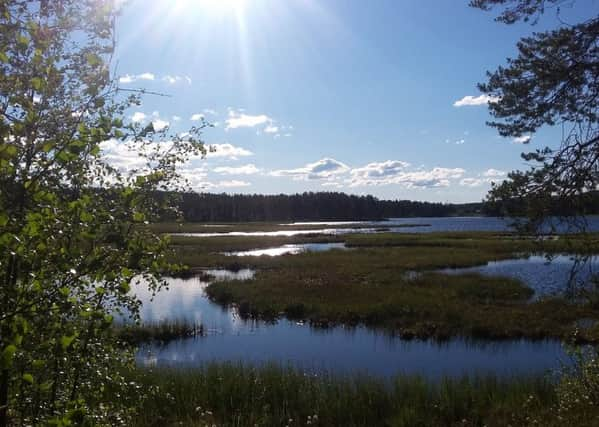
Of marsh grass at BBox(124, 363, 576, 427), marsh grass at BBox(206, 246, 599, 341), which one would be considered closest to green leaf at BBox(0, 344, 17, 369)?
marsh grass at BBox(124, 363, 576, 427)

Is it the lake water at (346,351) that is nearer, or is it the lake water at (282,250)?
the lake water at (346,351)

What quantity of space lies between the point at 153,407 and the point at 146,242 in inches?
333

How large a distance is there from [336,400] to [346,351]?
6.25m

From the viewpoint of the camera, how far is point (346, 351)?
17.3 m

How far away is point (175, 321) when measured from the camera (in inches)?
818

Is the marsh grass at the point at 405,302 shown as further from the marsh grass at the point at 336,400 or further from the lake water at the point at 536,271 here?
the marsh grass at the point at 336,400

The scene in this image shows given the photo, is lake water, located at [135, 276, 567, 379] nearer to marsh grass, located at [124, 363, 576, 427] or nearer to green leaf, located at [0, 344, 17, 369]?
marsh grass, located at [124, 363, 576, 427]

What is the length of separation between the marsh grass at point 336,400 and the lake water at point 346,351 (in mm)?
1969

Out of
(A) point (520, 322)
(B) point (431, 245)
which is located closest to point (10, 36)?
(A) point (520, 322)

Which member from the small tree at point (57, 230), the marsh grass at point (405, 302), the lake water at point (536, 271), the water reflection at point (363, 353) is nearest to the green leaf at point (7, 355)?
the small tree at point (57, 230)

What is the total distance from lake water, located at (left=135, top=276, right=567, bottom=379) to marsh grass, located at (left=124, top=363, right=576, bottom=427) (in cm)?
197

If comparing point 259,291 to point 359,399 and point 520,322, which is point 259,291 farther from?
point 359,399

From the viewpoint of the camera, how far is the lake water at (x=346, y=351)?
1520 centimetres

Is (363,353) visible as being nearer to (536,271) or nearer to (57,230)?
(57,230)
